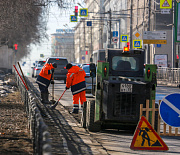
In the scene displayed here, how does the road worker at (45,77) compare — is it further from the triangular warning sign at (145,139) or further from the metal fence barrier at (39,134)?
the triangular warning sign at (145,139)

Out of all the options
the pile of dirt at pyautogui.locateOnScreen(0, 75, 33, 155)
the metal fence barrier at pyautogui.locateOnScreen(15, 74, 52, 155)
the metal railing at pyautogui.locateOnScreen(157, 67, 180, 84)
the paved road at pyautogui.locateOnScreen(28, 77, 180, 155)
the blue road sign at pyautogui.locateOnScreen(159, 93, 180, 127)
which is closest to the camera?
the metal fence barrier at pyautogui.locateOnScreen(15, 74, 52, 155)

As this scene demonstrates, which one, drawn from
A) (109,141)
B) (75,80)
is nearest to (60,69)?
(75,80)

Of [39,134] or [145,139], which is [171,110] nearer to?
[145,139]

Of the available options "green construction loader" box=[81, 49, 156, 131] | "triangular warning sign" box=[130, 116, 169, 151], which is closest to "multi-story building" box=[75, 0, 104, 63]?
"green construction loader" box=[81, 49, 156, 131]

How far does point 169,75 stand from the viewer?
123 ft

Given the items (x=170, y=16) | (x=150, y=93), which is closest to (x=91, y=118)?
(x=150, y=93)

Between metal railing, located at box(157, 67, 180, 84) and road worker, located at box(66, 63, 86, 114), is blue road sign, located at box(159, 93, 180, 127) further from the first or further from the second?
metal railing, located at box(157, 67, 180, 84)

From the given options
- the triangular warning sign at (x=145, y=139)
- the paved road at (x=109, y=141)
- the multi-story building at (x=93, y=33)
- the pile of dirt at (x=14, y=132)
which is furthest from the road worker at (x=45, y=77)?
the multi-story building at (x=93, y=33)

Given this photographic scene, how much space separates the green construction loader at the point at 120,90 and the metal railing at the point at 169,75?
956 inches

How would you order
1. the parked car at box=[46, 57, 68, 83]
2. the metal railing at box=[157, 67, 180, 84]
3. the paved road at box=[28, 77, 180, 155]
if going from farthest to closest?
the metal railing at box=[157, 67, 180, 84] → the parked car at box=[46, 57, 68, 83] → the paved road at box=[28, 77, 180, 155]

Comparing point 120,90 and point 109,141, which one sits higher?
point 120,90

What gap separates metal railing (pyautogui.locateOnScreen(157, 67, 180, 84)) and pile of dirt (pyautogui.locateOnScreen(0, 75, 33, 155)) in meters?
22.0

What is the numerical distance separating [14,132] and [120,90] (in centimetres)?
233

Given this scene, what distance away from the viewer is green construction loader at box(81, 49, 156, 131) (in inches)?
408
